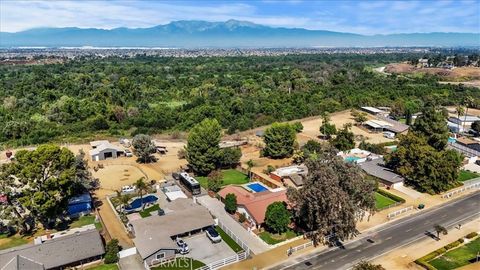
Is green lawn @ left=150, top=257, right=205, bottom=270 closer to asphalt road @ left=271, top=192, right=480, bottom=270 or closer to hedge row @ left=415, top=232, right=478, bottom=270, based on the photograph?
asphalt road @ left=271, top=192, right=480, bottom=270

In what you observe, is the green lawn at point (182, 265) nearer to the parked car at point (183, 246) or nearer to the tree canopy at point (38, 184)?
the parked car at point (183, 246)

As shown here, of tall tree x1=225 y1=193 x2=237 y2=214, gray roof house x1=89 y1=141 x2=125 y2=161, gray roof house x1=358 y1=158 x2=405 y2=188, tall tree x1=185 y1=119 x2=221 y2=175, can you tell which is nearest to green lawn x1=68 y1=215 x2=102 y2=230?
tall tree x1=225 y1=193 x2=237 y2=214

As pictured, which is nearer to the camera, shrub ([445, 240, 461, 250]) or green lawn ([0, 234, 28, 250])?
shrub ([445, 240, 461, 250])

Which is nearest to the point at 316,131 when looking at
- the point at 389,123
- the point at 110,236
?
the point at 389,123

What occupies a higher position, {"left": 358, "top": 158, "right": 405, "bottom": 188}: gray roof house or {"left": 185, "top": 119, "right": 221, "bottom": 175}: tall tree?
{"left": 185, "top": 119, "right": 221, "bottom": 175}: tall tree

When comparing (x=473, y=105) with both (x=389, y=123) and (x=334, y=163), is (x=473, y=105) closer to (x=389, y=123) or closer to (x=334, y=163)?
(x=389, y=123)

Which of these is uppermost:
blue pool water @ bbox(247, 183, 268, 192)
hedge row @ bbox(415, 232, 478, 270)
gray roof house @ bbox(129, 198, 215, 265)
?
gray roof house @ bbox(129, 198, 215, 265)
